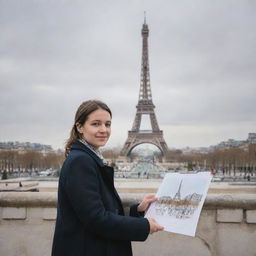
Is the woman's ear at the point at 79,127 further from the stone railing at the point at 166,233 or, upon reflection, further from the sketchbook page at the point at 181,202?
the stone railing at the point at 166,233

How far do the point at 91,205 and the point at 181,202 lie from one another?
25.9 inches

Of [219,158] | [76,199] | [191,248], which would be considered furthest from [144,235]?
[219,158]

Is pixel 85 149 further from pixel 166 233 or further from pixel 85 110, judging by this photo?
pixel 166 233

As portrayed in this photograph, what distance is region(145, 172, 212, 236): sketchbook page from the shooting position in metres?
2.34

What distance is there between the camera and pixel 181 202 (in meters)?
2.43

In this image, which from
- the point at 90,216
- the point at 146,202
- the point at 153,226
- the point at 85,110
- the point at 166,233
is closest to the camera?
the point at 90,216

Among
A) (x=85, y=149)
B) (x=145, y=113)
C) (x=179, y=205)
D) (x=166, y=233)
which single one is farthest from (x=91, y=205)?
(x=145, y=113)

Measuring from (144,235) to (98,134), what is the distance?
70 cm

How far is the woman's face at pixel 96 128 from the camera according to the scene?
240 centimetres

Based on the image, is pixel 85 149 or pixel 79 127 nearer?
pixel 85 149

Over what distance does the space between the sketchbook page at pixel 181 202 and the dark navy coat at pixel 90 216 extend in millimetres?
239

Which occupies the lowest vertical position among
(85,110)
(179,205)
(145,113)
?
(179,205)

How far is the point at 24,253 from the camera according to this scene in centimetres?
422

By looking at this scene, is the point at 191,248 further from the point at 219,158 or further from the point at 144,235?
the point at 219,158
